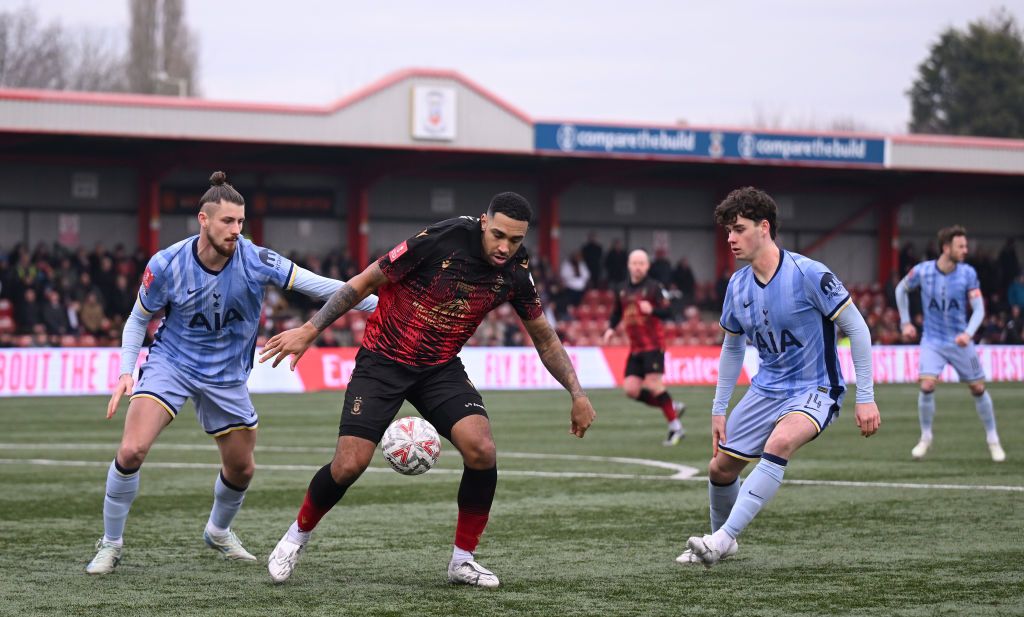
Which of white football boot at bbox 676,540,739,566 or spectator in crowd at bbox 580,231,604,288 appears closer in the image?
white football boot at bbox 676,540,739,566

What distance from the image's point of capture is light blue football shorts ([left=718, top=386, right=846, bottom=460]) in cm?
811

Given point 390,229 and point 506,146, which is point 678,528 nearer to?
point 506,146

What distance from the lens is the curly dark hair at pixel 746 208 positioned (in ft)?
26.2

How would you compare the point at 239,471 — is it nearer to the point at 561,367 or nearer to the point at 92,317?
the point at 561,367

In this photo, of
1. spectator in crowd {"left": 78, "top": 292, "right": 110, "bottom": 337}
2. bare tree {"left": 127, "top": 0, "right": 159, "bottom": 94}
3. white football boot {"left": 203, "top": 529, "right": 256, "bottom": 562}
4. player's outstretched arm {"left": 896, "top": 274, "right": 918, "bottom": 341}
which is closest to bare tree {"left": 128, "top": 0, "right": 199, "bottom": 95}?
bare tree {"left": 127, "top": 0, "right": 159, "bottom": 94}

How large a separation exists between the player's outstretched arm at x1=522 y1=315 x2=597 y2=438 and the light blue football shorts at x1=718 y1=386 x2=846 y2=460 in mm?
913

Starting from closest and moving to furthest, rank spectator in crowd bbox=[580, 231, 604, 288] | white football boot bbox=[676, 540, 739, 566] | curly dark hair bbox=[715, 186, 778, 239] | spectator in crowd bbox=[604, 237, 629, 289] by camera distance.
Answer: curly dark hair bbox=[715, 186, 778, 239]
white football boot bbox=[676, 540, 739, 566]
spectator in crowd bbox=[604, 237, 629, 289]
spectator in crowd bbox=[580, 231, 604, 288]

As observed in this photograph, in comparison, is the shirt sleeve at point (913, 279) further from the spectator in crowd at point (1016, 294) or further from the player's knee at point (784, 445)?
the spectator in crowd at point (1016, 294)

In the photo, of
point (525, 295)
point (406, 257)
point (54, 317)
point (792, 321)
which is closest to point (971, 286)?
point (792, 321)

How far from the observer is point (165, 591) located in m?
7.39

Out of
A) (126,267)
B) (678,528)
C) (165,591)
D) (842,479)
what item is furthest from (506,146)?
(165,591)

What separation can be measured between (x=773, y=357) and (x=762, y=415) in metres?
0.34

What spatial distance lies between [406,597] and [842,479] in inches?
271

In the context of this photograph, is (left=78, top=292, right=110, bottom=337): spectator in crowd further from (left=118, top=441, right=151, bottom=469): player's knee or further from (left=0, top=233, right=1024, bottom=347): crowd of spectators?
(left=118, top=441, right=151, bottom=469): player's knee
